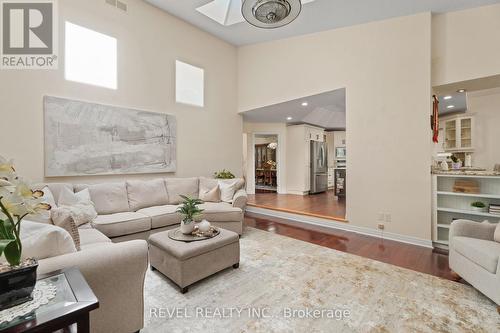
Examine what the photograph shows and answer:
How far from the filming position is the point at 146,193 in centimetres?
371

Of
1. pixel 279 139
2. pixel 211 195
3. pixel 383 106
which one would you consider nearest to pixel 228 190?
pixel 211 195

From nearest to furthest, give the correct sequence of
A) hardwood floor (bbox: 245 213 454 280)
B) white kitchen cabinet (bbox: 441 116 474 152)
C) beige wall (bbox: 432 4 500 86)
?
hardwood floor (bbox: 245 213 454 280) → beige wall (bbox: 432 4 500 86) → white kitchen cabinet (bbox: 441 116 474 152)

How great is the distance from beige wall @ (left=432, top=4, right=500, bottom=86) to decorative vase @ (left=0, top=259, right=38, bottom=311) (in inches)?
185

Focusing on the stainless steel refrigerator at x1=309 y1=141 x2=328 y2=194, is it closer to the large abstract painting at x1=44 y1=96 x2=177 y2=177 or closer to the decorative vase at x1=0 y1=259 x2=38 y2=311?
the large abstract painting at x1=44 y1=96 x2=177 y2=177

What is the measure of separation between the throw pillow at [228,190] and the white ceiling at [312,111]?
206cm

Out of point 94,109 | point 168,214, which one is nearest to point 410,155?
point 168,214

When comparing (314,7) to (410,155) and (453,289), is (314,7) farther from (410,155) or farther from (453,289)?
(453,289)

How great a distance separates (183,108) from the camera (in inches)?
180

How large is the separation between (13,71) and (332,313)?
4488mm

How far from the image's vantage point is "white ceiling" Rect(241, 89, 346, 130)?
4634 mm

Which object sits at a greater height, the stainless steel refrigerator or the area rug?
the stainless steel refrigerator

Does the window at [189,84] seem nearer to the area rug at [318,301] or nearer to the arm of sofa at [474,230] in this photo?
the area rug at [318,301]

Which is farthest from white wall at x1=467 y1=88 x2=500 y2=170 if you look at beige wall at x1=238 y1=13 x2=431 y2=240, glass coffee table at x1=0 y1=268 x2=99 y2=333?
glass coffee table at x1=0 y1=268 x2=99 y2=333

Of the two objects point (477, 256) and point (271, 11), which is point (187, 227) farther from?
point (477, 256)
